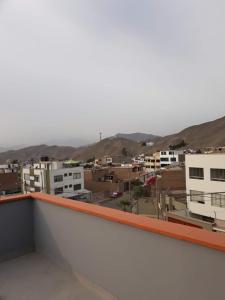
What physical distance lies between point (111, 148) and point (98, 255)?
99.6m

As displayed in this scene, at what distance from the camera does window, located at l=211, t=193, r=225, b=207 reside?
1642cm

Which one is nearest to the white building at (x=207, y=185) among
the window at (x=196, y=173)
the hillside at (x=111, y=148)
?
the window at (x=196, y=173)

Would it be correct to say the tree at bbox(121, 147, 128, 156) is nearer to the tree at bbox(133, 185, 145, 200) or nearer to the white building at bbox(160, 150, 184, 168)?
the white building at bbox(160, 150, 184, 168)

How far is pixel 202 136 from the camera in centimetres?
8950

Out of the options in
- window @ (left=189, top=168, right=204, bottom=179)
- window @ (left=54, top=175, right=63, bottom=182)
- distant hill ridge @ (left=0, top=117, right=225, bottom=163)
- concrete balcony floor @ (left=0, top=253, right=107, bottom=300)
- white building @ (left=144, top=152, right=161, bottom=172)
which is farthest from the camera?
distant hill ridge @ (left=0, top=117, right=225, bottom=163)

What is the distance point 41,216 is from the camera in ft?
9.42

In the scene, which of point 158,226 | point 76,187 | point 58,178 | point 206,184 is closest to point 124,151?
point 76,187

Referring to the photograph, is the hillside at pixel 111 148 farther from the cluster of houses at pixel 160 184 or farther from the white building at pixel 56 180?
the white building at pixel 56 180

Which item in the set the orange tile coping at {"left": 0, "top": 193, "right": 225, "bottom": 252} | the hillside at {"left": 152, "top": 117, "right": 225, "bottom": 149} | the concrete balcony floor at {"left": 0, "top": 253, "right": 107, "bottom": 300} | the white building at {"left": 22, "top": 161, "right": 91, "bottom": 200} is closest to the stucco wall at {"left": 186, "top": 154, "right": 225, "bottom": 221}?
the concrete balcony floor at {"left": 0, "top": 253, "right": 107, "bottom": 300}

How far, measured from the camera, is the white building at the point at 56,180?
32.0 meters

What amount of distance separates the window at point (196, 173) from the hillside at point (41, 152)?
98524 millimetres

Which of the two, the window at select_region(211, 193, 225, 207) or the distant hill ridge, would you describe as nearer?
the window at select_region(211, 193, 225, 207)

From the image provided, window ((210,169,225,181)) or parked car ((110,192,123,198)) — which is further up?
window ((210,169,225,181))

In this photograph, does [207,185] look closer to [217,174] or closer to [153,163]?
[217,174]
